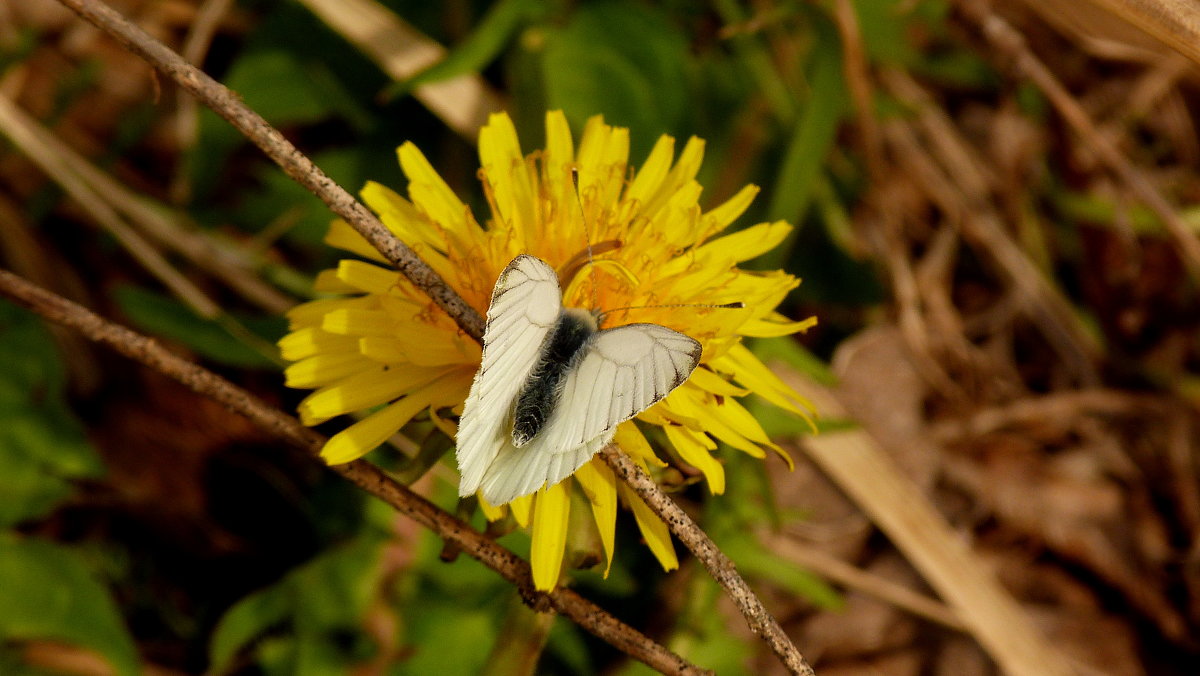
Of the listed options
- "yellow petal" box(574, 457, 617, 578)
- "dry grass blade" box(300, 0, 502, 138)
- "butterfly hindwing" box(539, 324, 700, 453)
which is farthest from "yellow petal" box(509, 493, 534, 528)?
"dry grass blade" box(300, 0, 502, 138)

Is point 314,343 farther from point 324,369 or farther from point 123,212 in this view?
point 123,212

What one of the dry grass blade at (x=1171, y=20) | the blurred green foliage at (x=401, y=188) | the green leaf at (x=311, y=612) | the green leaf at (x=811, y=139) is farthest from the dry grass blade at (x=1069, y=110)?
the green leaf at (x=311, y=612)

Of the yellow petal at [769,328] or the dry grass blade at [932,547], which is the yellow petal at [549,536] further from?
the dry grass blade at [932,547]

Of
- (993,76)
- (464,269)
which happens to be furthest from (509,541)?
(993,76)

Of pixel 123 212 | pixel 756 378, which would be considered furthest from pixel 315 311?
pixel 123 212

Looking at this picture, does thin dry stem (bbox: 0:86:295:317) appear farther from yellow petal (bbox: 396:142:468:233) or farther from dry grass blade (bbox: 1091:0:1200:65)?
dry grass blade (bbox: 1091:0:1200:65)

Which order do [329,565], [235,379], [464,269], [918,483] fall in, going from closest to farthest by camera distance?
[464,269], [329,565], [235,379], [918,483]

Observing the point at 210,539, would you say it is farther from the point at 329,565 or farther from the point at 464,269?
the point at 464,269
